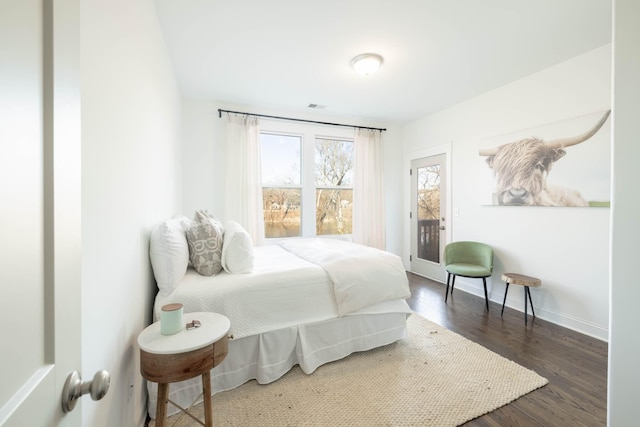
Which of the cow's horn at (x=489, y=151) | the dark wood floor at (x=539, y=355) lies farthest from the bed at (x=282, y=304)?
the cow's horn at (x=489, y=151)

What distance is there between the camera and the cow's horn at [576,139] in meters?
2.47

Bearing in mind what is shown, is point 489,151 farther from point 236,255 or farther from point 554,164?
point 236,255

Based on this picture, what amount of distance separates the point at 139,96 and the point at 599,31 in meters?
3.56

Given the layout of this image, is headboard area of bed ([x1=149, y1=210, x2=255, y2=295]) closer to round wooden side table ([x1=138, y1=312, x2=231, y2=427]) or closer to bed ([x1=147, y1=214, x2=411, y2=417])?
bed ([x1=147, y1=214, x2=411, y2=417])

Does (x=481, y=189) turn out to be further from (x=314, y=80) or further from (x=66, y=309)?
(x=66, y=309)

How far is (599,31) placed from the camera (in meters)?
2.23

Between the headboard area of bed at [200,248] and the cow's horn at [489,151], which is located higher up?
the cow's horn at [489,151]

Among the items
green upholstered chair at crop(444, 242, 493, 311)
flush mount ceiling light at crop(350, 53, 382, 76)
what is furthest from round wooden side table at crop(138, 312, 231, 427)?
green upholstered chair at crop(444, 242, 493, 311)

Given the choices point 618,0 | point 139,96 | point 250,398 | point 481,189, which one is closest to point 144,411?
point 250,398

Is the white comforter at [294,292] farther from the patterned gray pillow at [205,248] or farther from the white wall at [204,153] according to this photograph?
the white wall at [204,153]

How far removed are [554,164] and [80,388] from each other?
3.84 meters

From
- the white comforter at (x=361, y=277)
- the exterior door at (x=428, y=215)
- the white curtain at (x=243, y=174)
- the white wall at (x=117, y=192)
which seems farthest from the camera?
the exterior door at (x=428, y=215)

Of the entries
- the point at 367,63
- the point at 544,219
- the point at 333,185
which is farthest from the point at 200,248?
the point at 544,219

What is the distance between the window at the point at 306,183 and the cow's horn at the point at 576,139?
2.64 m
